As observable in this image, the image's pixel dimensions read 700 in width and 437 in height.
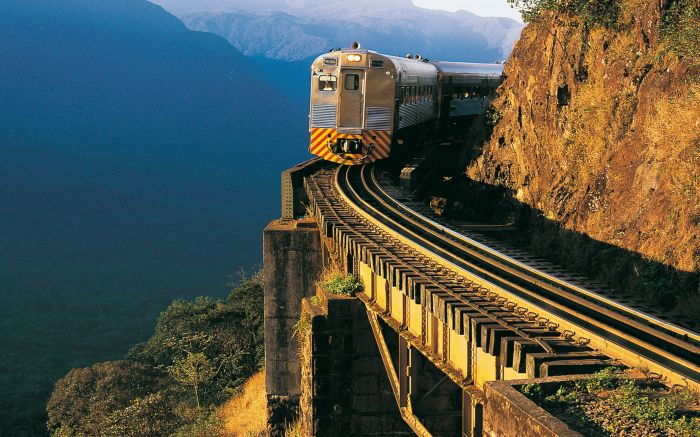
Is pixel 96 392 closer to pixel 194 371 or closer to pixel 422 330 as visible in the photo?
pixel 194 371

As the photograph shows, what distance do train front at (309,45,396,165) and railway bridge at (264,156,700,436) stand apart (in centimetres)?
215

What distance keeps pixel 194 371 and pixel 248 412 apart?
6212 mm

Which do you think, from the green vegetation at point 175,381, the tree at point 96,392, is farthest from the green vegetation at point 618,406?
the tree at point 96,392

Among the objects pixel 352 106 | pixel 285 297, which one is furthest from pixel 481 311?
pixel 352 106

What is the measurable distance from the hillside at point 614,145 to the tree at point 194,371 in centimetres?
1702

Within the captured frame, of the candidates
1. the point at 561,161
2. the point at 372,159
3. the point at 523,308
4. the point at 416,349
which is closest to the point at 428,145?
the point at 372,159

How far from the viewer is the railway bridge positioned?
877 cm

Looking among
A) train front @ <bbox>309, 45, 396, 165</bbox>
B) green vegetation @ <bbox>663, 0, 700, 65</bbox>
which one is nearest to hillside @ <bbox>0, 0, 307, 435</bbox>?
train front @ <bbox>309, 45, 396, 165</bbox>

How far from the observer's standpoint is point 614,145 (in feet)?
65.3

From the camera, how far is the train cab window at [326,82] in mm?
27141

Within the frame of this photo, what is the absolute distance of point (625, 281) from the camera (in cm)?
1689

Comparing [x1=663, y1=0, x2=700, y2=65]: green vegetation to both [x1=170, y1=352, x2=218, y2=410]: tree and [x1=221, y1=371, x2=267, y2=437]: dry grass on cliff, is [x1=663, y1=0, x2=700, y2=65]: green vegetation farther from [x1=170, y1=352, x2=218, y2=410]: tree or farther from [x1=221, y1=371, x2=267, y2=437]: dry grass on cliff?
[x1=170, y1=352, x2=218, y2=410]: tree

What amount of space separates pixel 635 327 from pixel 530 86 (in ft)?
56.9

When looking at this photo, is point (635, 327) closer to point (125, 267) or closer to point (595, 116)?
point (595, 116)
